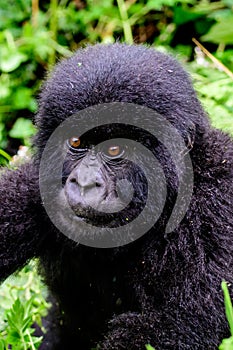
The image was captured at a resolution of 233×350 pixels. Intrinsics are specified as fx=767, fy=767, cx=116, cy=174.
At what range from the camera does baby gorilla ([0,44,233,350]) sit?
347cm

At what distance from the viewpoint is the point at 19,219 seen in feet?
12.8

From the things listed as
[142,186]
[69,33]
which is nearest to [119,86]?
[142,186]

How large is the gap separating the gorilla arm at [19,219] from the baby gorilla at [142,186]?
0.03 metres

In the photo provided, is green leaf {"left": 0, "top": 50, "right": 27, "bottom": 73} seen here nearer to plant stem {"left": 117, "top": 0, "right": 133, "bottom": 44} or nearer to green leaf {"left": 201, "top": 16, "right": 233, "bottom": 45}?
plant stem {"left": 117, "top": 0, "right": 133, "bottom": 44}

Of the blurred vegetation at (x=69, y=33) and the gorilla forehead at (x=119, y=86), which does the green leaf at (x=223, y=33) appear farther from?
Answer: the blurred vegetation at (x=69, y=33)

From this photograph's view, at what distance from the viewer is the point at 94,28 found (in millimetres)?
6578

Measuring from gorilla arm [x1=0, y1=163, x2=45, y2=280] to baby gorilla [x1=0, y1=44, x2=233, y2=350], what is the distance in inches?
1.2

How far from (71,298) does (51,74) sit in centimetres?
121

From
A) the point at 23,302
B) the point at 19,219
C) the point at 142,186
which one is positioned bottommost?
the point at 23,302

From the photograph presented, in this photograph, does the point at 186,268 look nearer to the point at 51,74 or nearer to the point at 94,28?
the point at 51,74

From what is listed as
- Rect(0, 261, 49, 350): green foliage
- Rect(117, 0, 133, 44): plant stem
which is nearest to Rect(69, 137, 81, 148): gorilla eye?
Rect(0, 261, 49, 350): green foliage

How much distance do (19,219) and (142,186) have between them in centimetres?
72

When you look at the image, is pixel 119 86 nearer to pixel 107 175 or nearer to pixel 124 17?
pixel 107 175

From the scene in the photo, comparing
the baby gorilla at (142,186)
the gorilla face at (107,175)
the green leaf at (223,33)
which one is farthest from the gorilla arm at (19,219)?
the green leaf at (223,33)
